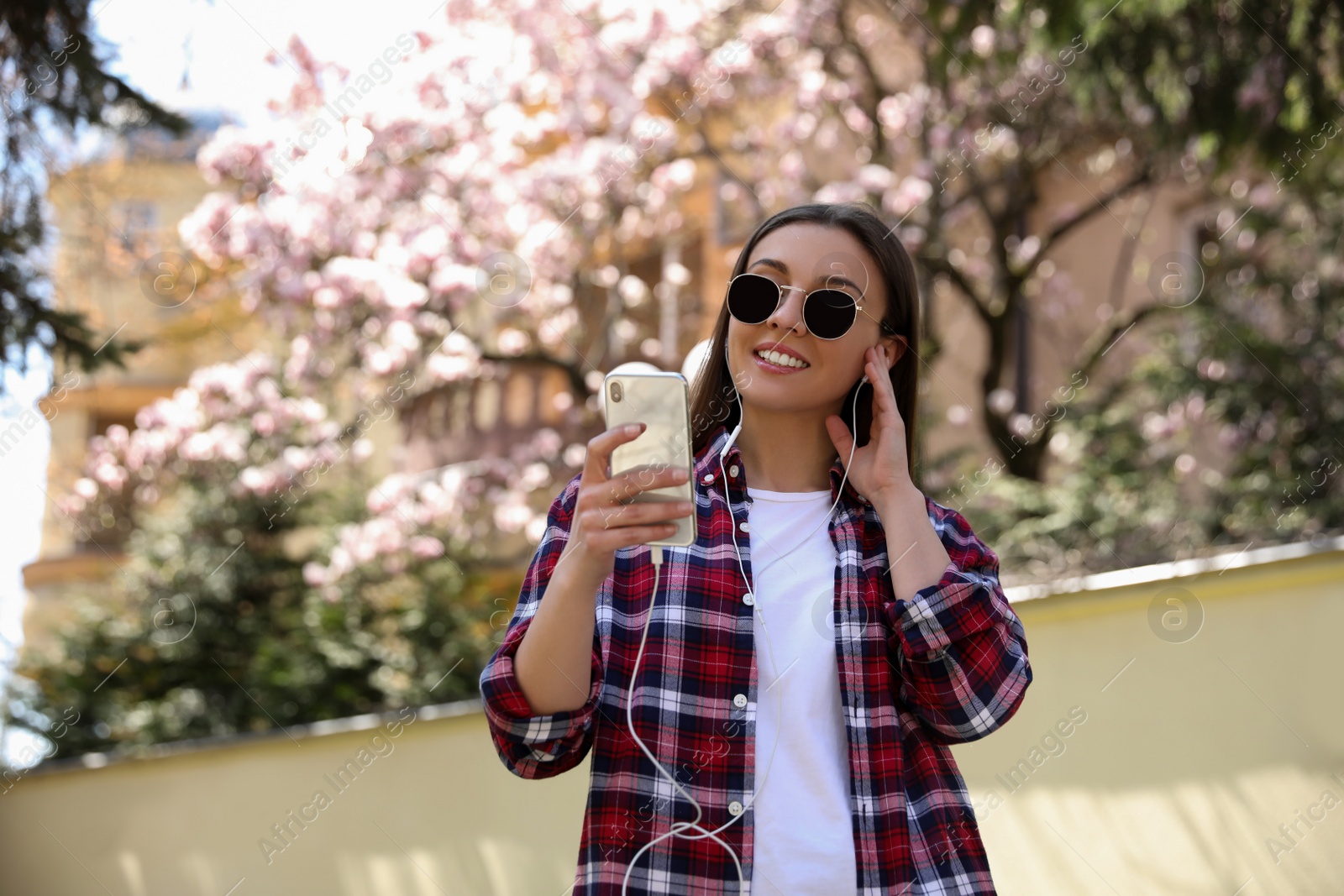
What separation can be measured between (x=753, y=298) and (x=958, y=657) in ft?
2.05

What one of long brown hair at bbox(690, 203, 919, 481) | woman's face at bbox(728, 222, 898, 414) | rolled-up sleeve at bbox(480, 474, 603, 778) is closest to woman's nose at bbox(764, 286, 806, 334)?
woman's face at bbox(728, 222, 898, 414)

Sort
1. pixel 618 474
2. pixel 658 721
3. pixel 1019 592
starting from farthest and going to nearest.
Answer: pixel 1019 592, pixel 658 721, pixel 618 474

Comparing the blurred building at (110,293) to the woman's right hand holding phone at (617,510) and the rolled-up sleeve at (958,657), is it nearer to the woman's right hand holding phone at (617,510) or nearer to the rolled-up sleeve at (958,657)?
the woman's right hand holding phone at (617,510)

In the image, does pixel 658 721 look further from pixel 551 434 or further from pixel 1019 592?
pixel 551 434

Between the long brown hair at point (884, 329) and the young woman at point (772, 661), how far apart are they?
0.30ft

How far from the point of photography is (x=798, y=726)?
1.63 metres

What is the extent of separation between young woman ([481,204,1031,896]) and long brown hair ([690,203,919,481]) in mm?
91

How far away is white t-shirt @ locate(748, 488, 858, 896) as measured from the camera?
5.11 ft

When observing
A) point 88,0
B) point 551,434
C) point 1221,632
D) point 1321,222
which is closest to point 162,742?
point 551,434

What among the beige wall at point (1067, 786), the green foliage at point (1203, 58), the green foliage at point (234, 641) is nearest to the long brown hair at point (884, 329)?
the beige wall at point (1067, 786)

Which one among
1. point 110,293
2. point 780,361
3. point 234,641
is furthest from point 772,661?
point 110,293

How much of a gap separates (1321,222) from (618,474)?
637cm

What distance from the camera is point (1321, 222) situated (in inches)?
257

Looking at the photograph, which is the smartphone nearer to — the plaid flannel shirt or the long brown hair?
the plaid flannel shirt
